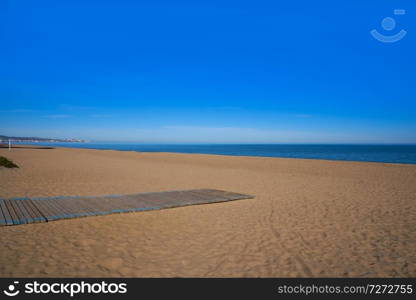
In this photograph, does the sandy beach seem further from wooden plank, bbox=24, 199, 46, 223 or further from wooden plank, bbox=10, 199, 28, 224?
wooden plank, bbox=10, 199, 28, 224

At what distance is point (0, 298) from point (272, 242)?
4.69 meters

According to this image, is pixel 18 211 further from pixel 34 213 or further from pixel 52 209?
pixel 52 209

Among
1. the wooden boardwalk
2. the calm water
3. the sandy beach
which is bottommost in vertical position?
the sandy beach

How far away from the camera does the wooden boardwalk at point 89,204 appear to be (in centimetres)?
670

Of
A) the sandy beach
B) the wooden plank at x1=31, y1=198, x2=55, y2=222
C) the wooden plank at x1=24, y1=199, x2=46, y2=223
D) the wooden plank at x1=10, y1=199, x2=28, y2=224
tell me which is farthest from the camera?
A: the wooden plank at x1=31, y1=198, x2=55, y2=222

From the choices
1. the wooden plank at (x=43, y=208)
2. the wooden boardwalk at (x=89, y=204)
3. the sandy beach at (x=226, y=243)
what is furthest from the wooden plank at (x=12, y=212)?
the wooden plank at (x=43, y=208)

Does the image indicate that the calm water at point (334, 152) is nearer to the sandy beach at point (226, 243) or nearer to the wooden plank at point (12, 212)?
the sandy beach at point (226, 243)

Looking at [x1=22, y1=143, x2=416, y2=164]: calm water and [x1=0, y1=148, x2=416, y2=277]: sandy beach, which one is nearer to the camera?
[x1=0, y1=148, x2=416, y2=277]: sandy beach

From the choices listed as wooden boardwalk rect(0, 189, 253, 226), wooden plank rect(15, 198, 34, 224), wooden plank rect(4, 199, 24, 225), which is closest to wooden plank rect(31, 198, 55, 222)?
wooden boardwalk rect(0, 189, 253, 226)

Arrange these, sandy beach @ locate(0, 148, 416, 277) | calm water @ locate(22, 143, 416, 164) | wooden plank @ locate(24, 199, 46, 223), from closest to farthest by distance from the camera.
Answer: sandy beach @ locate(0, 148, 416, 277)
wooden plank @ locate(24, 199, 46, 223)
calm water @ locate(22, 143, 416, 164)

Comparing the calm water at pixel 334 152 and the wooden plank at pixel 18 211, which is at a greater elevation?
the calm water at pixel 334 152

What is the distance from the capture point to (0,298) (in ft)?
11.3

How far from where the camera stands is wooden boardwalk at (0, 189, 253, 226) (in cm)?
670

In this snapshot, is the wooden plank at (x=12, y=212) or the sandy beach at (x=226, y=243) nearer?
the sandy beach at (x=226, y=243)
